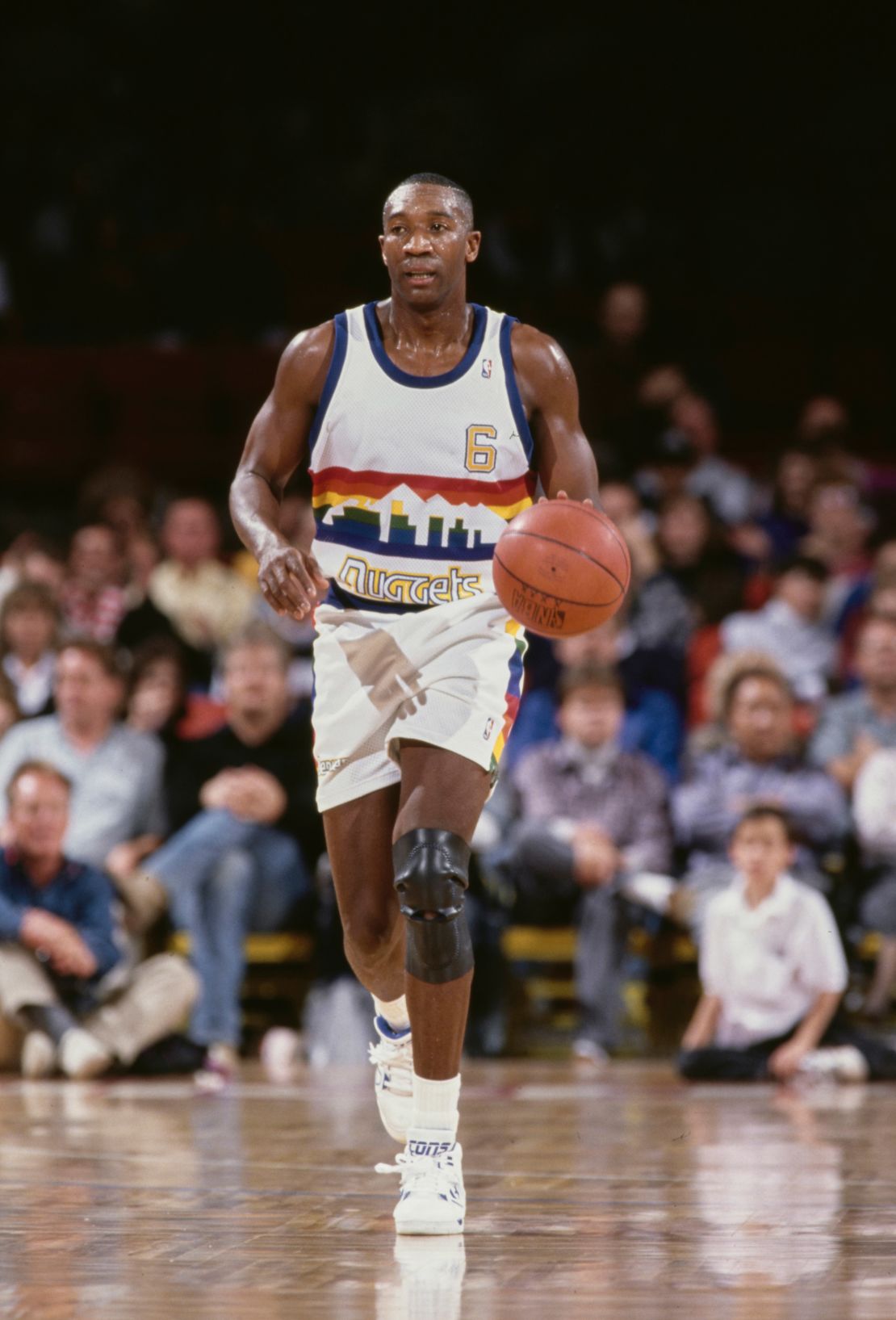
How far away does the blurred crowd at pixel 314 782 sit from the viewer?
7.94m

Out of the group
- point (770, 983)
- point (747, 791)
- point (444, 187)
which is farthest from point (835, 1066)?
point (444, 187)

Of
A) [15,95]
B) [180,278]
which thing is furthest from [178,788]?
[15,95]

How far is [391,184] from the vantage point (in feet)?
46.2

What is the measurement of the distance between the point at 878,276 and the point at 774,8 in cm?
240

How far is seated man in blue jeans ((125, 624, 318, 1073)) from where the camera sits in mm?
8109

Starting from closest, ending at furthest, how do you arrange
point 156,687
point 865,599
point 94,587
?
point 156,687, point 94,587, point 865,599

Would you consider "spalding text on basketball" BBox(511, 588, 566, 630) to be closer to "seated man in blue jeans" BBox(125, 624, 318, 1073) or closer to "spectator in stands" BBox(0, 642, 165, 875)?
"seated man in blue jeans" BBox(125, 624, 318, 1073)

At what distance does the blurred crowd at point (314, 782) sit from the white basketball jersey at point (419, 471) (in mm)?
3263

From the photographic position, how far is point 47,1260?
3.98 m

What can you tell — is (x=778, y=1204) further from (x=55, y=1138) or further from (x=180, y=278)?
(x=180, y=278)

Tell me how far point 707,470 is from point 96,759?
15.1 ft

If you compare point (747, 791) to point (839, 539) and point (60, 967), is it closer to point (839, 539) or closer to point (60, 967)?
point (839, 539)

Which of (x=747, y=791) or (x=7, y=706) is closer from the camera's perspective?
(x=747, y=791)

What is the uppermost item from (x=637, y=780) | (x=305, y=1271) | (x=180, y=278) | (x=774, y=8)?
(x=774, y=8)
